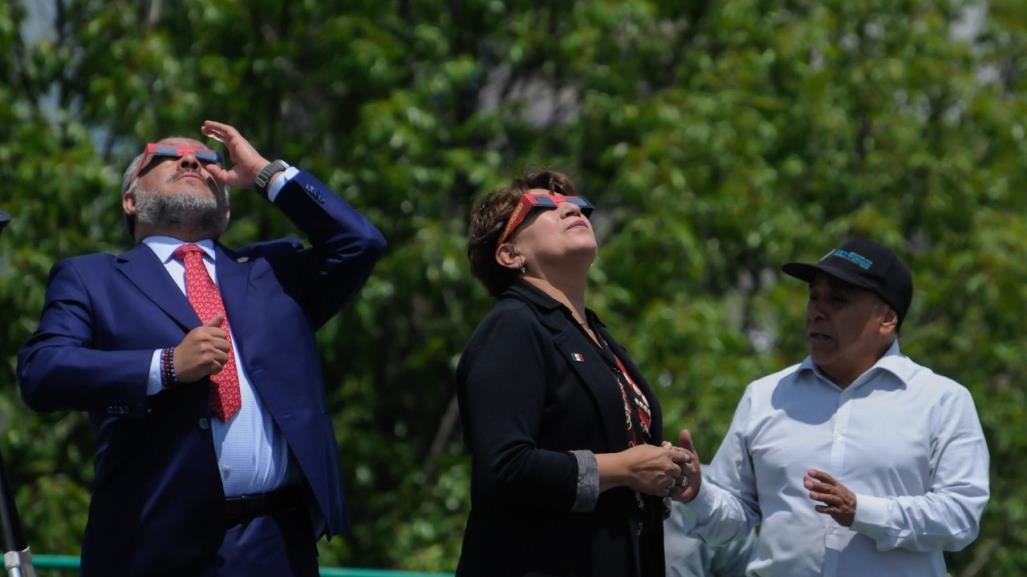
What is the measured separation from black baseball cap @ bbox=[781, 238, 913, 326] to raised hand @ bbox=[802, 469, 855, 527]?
0.52 m

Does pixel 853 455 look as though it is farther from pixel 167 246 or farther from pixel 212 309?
pixel 167 246

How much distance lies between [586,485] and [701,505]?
66cm

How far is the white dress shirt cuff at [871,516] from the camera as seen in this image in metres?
3.80

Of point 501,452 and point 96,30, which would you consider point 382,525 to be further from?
point 501,452

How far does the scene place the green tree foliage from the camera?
7484 millimetres

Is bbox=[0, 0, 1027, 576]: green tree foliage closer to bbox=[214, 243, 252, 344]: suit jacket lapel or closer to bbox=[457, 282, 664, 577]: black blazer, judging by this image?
bbox=[214, 243, 252, 344]: suit jacket lapel

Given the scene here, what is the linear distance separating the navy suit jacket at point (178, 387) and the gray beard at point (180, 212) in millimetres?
88

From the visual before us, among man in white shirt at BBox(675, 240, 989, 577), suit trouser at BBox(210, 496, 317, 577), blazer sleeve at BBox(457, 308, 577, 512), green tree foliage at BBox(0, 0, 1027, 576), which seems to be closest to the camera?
blazer sleeve at BBox(457, 308, 577, 512)

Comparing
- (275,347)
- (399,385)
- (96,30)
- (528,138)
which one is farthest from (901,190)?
(275,347)

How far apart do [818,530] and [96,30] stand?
484 centimetres

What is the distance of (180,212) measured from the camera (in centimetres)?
396

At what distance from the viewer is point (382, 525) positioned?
793 centimetres

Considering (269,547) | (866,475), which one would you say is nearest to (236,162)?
(269,547)

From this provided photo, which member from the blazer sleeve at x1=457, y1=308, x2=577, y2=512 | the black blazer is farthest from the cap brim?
the blazer sleeve at x1=457, y1=308, x2=577, y2=512
